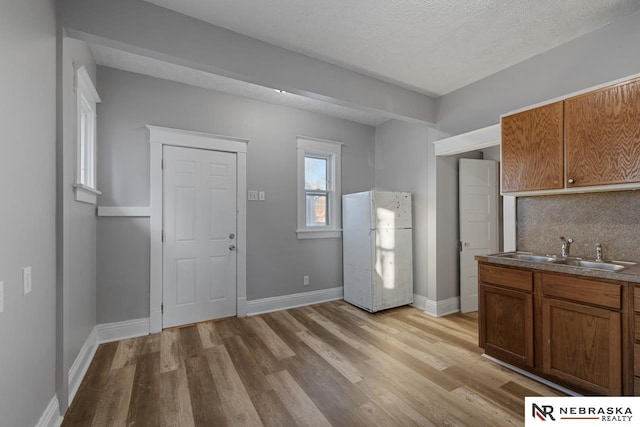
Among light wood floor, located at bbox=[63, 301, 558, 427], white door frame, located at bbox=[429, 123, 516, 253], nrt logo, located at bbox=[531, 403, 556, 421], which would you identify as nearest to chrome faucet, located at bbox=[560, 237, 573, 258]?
white door frame, located at bbox=[429, 123, 516, 253]

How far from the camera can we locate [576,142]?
2.14 m

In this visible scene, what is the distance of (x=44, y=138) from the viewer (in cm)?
163

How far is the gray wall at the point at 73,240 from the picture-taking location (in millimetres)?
1812

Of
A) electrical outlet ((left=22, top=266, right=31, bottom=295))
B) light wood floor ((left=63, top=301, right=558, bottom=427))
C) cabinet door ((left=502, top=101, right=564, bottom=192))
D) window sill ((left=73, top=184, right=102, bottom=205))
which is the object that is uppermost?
cabinet door ((left=502, top=101, right=564, bottom=192))

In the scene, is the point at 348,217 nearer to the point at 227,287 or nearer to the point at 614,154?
the point at 227,287

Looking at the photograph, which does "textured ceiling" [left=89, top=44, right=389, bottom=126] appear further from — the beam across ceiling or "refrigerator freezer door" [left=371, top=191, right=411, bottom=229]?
"refrigerator freezer door" [left=371, top=191, right=411, bottom=229]

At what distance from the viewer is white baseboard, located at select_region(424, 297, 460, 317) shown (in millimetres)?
3611

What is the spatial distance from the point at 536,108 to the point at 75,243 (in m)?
3.89

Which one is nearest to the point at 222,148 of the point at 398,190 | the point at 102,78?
the point at 102,78

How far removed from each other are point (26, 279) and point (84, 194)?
3.78 ft

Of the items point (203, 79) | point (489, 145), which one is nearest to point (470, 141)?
point (489, 145)

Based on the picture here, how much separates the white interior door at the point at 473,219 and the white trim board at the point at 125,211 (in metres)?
3.83

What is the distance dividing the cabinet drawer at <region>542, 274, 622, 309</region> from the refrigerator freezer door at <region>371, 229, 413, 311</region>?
1.83m

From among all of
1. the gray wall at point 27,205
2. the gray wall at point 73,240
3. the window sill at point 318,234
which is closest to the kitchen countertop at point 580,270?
the window sill at point 318,234
